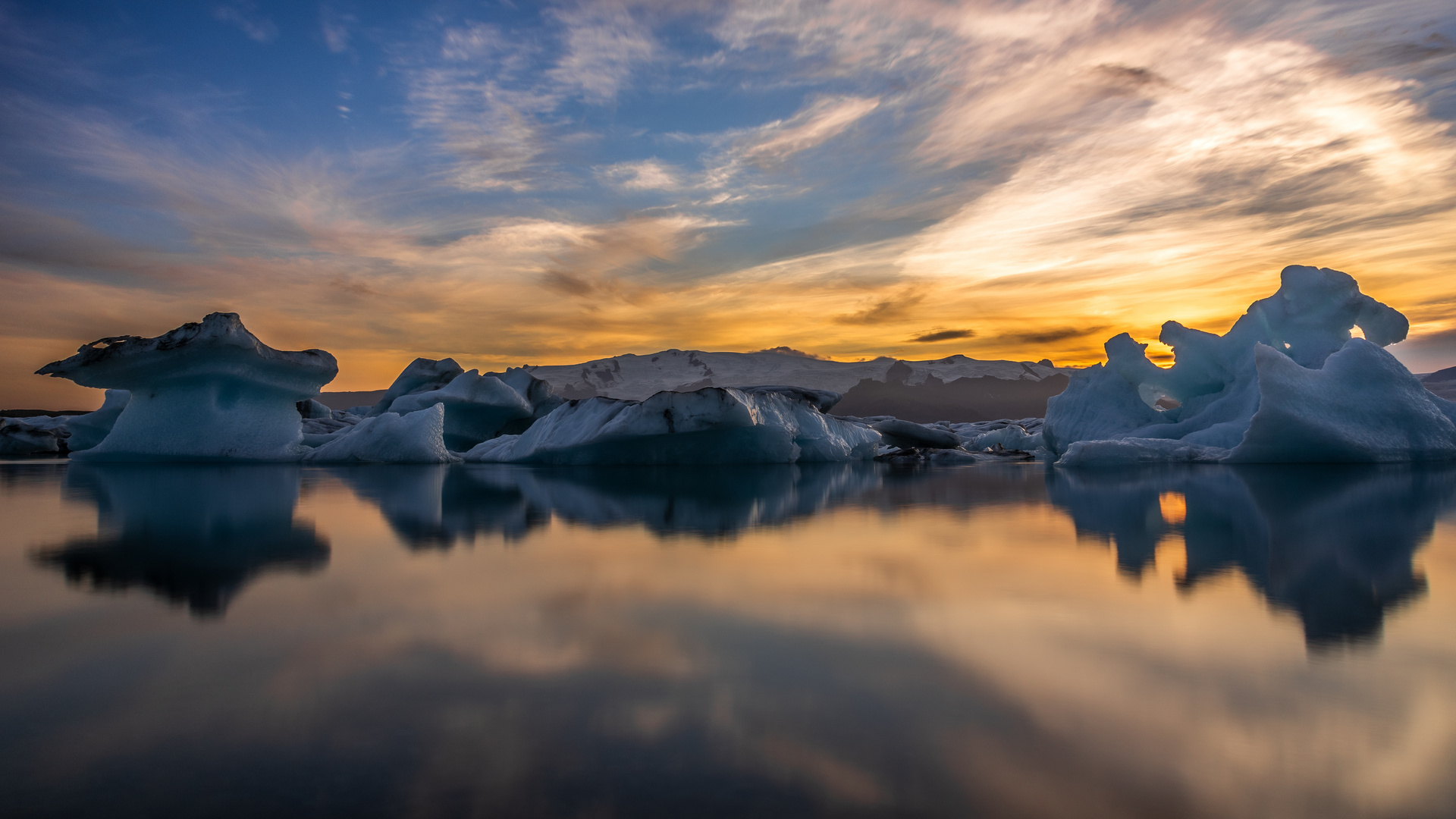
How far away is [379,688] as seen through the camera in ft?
3.93

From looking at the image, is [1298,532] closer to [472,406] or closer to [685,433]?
[685,433]

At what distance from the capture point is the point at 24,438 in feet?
53.3

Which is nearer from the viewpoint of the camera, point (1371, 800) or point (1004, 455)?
point (1371, 800)

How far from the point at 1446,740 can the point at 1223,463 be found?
31.7 feet

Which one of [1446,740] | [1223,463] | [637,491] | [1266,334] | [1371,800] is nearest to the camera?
[1371,800]

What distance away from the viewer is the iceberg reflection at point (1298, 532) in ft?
5.94

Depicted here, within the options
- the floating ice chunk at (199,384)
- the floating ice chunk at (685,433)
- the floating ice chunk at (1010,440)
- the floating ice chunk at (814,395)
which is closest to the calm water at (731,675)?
the floating ice chunk at (685,433)

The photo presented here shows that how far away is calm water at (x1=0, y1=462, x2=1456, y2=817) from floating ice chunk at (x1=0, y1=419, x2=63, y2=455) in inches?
721

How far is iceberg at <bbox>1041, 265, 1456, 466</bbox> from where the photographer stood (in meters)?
8.23

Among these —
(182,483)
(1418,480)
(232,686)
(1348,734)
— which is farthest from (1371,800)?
(182,483)

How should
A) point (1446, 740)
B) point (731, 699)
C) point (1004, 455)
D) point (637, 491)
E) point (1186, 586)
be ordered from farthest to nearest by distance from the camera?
point (1004, 455) < point (637, 491) < point (1186, 586) < point (731, 699) < point (1446, 740)

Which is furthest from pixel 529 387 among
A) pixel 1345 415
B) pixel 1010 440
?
pixel 1345 415

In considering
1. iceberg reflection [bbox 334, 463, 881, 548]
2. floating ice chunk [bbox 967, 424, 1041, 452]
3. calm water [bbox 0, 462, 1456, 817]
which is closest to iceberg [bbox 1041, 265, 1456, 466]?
floating ice chunk [bbox 967, 424, 1041, 452]

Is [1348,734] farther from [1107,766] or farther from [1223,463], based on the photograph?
[1223,463]
